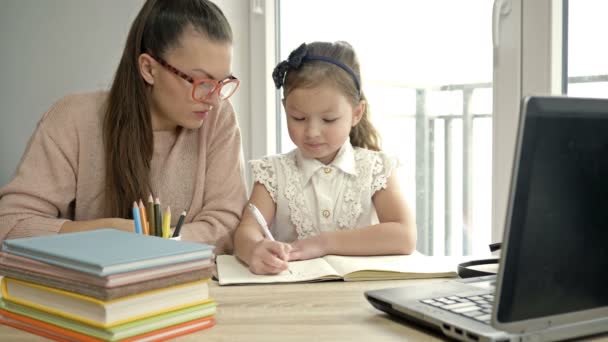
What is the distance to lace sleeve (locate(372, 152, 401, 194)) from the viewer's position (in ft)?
4.76

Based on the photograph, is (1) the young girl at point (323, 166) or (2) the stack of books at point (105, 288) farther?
(1) the young girl at point (323, 166)

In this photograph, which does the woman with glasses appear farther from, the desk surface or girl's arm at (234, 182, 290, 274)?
the desk surface

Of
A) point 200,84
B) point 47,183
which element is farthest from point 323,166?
point 47,183

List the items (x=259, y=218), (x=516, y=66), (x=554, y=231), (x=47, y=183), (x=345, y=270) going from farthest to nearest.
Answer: (x=516, y=66) < (x=47, y=183) < (x=259, y=218) < (x=345, y=270) < (x=554, y=231)

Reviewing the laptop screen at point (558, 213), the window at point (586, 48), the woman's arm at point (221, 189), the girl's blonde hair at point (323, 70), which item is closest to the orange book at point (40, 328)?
the laptop screen at point (558, 213)

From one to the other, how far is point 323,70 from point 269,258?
0.57m

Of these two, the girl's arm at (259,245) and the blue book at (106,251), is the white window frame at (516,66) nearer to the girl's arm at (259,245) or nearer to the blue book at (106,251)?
the girl's arm at (259,245)

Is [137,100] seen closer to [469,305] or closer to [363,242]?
[363,242]

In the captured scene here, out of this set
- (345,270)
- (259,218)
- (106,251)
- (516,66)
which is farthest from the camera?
(516,66)

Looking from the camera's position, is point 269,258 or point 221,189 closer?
point 269,258

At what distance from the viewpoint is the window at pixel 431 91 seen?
1.80 m

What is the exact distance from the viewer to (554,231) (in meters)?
0.56

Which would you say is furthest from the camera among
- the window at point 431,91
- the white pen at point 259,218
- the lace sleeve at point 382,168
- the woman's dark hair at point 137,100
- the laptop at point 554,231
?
the window at point 431,91

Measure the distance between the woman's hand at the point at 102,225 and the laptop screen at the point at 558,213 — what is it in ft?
2.69
